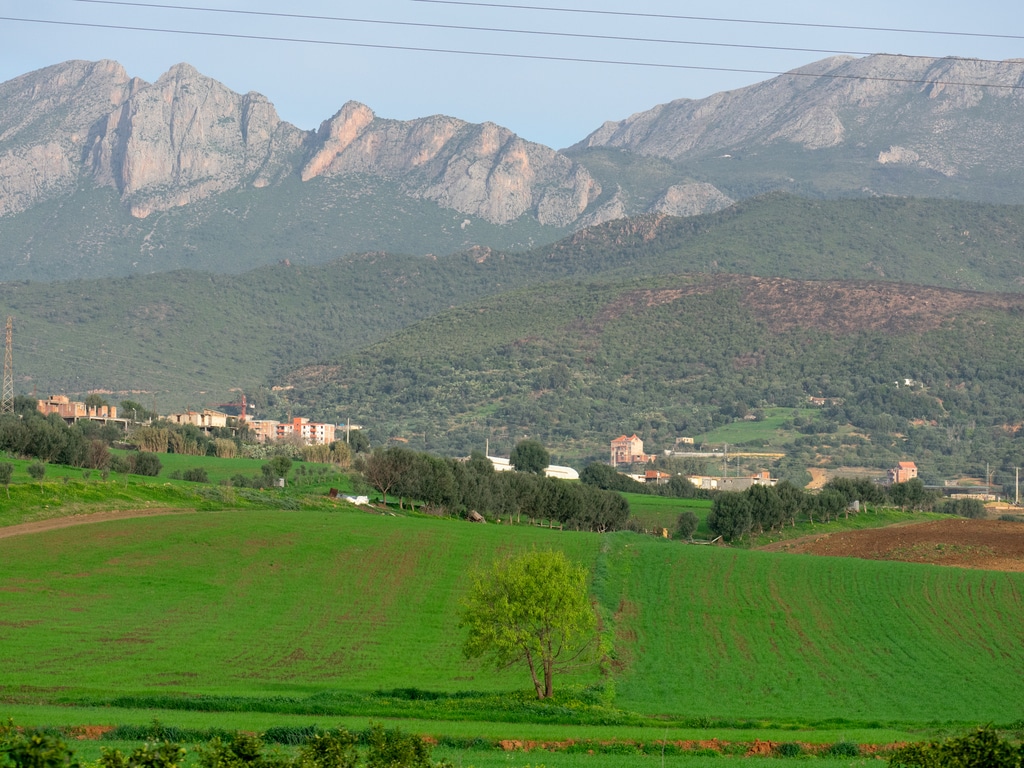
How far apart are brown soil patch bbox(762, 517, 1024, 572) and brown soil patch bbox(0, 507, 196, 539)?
36128 mm

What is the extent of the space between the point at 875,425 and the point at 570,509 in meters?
112

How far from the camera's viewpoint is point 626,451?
614 ft

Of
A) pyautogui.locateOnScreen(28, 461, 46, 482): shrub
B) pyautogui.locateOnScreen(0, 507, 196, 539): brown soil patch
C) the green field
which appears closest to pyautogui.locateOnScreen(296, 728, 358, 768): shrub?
the green field

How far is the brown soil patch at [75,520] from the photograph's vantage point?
56.8m

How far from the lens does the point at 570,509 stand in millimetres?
92500

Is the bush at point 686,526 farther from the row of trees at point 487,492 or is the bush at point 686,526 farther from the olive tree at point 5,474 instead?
the olive tree at point 5,474

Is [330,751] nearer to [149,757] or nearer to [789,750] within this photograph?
[149,757]

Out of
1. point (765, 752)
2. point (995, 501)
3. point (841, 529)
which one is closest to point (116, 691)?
point (765, 752)

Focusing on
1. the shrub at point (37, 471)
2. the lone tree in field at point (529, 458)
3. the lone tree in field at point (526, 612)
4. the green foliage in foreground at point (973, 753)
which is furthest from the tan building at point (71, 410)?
the green foliage in foreground at point (973, 753)

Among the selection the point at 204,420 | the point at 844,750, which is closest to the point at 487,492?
the point at 844,750

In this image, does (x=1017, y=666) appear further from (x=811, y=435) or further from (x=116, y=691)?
(x=811, y=435)

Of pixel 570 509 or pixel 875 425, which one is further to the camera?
pixel 875 425

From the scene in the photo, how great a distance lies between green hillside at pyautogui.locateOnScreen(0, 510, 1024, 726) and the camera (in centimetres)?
3759

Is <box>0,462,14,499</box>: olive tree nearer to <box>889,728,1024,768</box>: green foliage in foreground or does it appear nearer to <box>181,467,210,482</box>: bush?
<box>181,467,210,482</box>: bush
